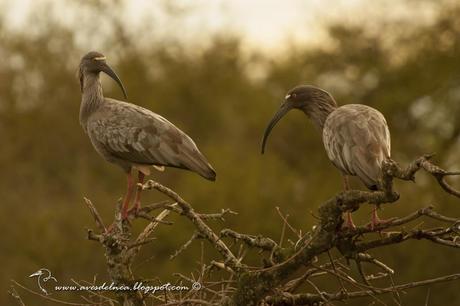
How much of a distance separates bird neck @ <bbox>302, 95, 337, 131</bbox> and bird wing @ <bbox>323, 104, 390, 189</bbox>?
103 cm

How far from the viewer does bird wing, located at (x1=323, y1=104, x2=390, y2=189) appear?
9289mm

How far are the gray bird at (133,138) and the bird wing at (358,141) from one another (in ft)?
5.09

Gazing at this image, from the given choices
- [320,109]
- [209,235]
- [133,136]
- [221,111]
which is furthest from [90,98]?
[221,111]

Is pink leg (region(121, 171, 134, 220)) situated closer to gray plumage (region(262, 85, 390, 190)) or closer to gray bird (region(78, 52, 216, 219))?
gray bird (region(78, 52, 216, 219))

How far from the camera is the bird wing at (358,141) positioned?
9289mm

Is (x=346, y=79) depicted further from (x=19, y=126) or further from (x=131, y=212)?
(x=131, y=212)

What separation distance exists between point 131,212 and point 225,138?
27.7 metres

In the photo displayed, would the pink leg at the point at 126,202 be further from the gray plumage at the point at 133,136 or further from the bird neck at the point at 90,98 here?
the bird neck at the point at 90,98

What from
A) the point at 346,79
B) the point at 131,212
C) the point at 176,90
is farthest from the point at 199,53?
the point at 131,212

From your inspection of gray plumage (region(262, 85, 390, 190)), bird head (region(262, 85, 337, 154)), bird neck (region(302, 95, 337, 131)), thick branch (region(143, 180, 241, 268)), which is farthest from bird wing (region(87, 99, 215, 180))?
thick branch (region(143, 180, 241, 268))

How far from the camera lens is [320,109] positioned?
11.7 metres

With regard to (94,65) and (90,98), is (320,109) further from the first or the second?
(94,65)

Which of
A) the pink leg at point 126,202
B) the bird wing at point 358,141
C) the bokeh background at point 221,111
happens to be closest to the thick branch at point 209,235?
the pink leg at point 126,202

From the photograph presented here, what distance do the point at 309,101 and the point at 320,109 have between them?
179mm
